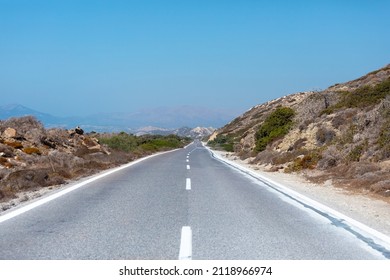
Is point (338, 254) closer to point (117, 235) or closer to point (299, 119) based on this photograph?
point (117, 235)

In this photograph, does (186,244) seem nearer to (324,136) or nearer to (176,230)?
(176,230)

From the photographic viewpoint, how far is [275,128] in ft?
132

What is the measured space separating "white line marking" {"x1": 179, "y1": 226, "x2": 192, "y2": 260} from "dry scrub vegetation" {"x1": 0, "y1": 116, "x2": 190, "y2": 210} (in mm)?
6266

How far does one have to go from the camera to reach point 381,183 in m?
14.2

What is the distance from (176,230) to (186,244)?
1107 mm

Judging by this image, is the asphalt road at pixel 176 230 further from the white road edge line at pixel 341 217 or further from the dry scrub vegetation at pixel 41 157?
the dry scrub vegetation at pixel 41 157

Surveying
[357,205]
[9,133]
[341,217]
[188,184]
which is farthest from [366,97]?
[341,217]

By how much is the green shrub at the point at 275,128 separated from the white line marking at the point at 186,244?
2940 cm

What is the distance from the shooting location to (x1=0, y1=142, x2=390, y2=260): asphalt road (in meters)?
6.55

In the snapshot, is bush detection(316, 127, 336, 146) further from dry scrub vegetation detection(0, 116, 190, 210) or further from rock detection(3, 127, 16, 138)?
rock detection(3, 127, 16, 138)

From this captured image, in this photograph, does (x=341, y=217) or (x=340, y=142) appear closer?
(x=341, y=217)

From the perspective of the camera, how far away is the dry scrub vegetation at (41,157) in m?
15.6

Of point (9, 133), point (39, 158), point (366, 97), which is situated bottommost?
point (39, 158)
